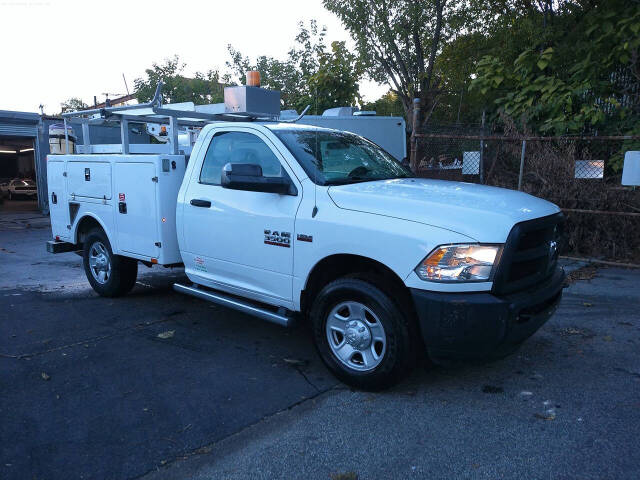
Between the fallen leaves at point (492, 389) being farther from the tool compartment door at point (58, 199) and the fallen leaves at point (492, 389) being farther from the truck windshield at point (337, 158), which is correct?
the tool compartment door at point (58, 199)

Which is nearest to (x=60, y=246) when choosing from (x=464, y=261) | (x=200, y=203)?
(x=200, y=203)

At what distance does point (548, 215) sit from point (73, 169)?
5.57 metres

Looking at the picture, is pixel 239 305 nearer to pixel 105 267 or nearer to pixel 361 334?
pixel 361 334

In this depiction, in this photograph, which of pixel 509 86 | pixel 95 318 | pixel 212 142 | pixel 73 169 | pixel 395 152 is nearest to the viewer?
pixel 212 142

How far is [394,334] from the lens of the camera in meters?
3.65

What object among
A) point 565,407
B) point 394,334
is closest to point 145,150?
point 394,334

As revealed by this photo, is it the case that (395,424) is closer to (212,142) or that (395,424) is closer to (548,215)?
(548,215)

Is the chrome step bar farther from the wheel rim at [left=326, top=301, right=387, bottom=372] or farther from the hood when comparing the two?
the hood

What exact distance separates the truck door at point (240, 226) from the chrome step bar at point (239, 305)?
0.33 ft

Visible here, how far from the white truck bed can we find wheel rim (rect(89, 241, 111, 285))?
0.37 m

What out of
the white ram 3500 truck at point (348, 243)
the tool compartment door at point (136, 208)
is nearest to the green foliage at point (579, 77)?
the white ram 3500 truck at point (348, 243)

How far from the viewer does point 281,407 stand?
375 centimetres

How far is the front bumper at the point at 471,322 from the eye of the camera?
336cm

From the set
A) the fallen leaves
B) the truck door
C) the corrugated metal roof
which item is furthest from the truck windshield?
the corrugated metal roof
